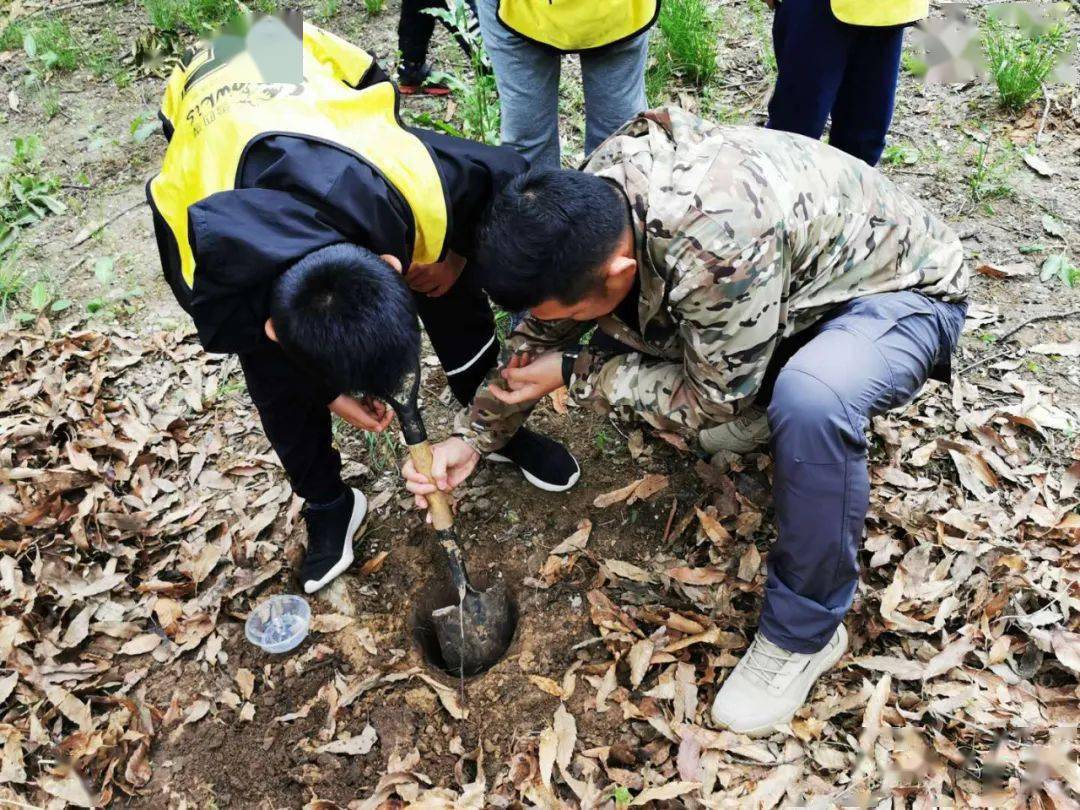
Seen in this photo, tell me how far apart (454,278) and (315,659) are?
128cm

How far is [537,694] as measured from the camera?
240cm

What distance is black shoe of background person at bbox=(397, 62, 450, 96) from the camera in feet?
15.6

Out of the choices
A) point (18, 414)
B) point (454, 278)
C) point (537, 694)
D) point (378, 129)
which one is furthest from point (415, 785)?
point (18, 414)

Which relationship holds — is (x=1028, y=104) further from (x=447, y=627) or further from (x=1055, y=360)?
(x=447, y=627)

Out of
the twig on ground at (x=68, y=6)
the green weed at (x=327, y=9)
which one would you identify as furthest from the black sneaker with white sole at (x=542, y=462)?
the twig on ground at (x=68, y=6)

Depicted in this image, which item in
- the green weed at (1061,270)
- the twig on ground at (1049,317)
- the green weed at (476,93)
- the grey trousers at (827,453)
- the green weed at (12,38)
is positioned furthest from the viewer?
the green weed at (12,38)

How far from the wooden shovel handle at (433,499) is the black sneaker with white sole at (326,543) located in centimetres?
43

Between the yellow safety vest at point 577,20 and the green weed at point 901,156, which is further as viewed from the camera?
the green weed at point 901,156

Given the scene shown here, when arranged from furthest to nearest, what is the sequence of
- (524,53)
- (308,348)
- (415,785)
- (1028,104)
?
1. (1028,104)
2. (524,53)
3. (415,785)
4. (308,348)

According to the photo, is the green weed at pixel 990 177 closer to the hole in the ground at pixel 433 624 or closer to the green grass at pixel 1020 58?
the green grass at pixel 1020 58

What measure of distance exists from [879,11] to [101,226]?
3.83 metres

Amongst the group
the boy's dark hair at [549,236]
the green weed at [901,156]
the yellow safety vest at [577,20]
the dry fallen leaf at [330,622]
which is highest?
the yellow safety vest at [577,20]

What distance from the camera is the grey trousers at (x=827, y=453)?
204cm

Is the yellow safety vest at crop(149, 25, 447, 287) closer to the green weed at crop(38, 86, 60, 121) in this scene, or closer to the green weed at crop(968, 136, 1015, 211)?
the green weed at crop(968, 136, 1015, 211)
